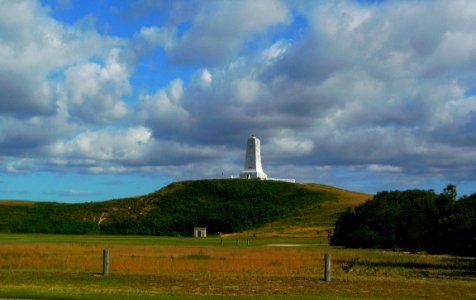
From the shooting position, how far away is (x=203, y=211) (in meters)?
119

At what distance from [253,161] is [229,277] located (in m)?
115

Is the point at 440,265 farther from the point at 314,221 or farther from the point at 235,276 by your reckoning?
the point at 314,221

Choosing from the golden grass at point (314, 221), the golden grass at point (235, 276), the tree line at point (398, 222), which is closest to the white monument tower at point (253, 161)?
the golden grass at point (314, 221)

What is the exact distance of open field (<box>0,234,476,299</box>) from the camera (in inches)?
902

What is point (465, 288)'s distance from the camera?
26.0 meters

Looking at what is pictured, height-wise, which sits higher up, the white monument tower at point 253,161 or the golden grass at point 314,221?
the white monument tower at point 253,161

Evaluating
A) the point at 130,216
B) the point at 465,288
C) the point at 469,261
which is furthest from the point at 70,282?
the point at 130,216

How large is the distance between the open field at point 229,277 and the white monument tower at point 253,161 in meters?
96.2

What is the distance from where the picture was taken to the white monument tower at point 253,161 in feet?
459

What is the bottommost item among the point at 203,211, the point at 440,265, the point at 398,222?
the point at 440,265

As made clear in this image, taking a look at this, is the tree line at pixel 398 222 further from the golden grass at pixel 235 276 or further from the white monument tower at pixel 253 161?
the white monument tower at pixel 253 161

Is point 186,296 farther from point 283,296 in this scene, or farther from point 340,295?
point 340,295

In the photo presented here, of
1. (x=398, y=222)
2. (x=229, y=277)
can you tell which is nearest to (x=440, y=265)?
(x=229, y=277)

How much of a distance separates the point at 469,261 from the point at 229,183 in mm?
95596
